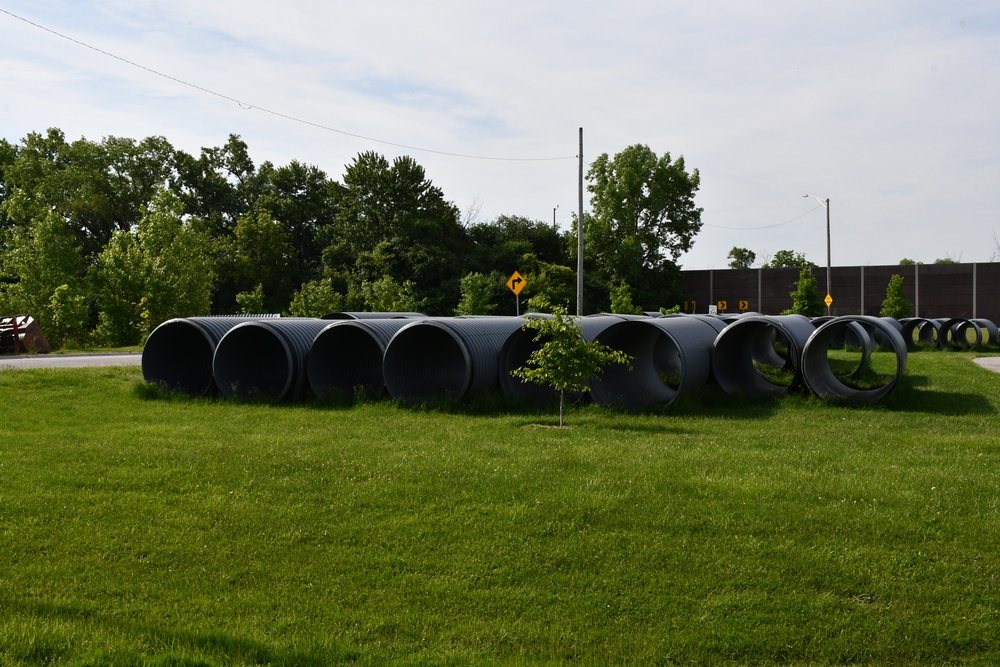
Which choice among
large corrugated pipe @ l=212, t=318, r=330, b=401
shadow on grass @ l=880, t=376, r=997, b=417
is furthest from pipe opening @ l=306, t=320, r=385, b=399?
shadow on grass @ l=880, t=376, r=997, b=417

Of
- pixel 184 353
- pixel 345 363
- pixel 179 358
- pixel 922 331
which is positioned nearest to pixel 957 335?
pixel 922 331

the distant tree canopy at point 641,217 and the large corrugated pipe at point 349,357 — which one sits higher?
the distant tree canopy at point 641,217

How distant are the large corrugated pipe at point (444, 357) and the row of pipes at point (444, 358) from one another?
0.08 feet

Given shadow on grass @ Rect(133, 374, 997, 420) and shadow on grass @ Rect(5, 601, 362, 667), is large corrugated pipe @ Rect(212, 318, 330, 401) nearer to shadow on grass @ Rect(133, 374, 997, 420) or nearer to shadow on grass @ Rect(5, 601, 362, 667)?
shadow on grass @ Rect(133, 374, 997, 420)

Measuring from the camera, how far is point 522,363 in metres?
17.2

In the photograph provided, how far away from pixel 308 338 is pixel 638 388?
6.25 m

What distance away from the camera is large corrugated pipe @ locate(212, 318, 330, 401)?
16062 mm

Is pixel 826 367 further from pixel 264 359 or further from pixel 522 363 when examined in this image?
pixel 264 359

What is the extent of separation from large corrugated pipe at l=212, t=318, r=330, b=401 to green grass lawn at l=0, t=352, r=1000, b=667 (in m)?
4.49

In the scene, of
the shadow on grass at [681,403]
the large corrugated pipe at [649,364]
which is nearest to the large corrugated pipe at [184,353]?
the shadow on grass at [681,403]

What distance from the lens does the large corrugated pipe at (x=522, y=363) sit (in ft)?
52.0

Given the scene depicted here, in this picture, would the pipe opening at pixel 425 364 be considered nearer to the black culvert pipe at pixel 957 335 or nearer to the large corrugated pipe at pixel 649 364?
the large corrugated pipe at pixel 649 364

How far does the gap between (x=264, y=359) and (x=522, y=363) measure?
548 centimetres

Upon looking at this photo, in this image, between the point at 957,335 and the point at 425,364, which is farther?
the point at 957,335
